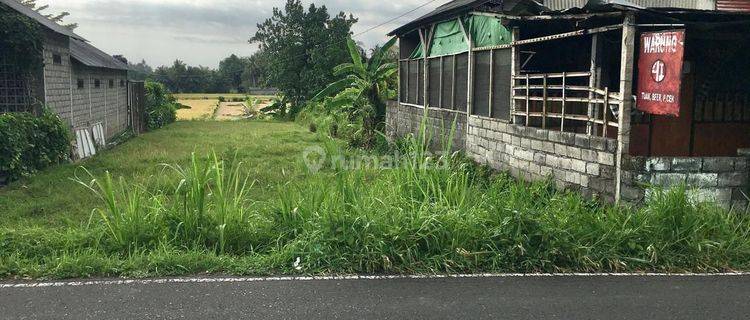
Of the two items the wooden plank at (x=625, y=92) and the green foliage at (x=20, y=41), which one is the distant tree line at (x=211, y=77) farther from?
the wooden plank at (x=625, y=92)

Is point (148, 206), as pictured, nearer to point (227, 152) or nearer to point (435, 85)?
point (435, 85)

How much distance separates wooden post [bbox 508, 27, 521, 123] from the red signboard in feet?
8.68

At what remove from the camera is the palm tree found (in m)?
17.4

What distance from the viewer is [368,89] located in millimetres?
17906

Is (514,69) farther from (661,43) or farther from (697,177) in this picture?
(697,177)

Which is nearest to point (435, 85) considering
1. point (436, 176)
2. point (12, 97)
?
point (436, 176)

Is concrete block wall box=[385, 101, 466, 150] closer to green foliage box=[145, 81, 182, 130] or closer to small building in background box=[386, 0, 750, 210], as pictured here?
small building in background box=[386, 0, 750, 210]

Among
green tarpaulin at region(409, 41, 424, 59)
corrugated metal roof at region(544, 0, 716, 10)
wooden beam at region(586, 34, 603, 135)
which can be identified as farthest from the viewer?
green tarpaulin at region(409, 41, 424, 59)

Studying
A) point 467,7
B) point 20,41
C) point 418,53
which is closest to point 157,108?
point 20,41

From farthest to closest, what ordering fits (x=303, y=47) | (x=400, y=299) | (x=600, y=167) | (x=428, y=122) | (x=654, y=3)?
(x=303, y=47), (x=428, y=122), (x=654, y=3), (x=600, y=167), (x=400, y=299)

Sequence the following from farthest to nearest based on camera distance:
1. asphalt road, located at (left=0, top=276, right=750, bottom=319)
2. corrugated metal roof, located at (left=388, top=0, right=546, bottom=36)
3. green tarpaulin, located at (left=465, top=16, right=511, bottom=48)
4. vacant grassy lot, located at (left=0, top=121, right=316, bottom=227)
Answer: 1. green tarpaulin, located at (left=465, top=16, right=511, bottom=48)
2. vacant grassy lot, located at (left=0, top=121, right=316, bottom=227)
3. corrugated metal roof, located at (left=388, top=0, right=546, bottom=36)
4. asphalt road, located at (left=0, top=276, right=750, bottom=319)

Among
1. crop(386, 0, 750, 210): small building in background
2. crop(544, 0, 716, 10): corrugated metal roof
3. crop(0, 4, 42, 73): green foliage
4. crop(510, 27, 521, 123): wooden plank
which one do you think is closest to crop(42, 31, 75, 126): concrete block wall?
crop(0, 4, 42, 73): green foliage

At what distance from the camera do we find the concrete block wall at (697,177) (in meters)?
6.27

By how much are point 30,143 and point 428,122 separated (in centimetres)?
831
